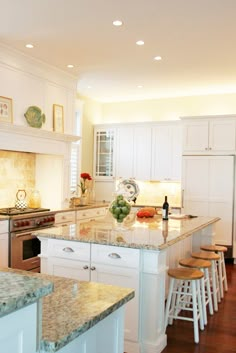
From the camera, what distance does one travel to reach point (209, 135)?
6.66 meters

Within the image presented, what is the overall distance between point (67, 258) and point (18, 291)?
219 cm

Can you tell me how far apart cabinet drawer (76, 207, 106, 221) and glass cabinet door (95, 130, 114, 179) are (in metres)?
1.24

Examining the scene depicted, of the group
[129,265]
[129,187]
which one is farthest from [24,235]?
[129,187]

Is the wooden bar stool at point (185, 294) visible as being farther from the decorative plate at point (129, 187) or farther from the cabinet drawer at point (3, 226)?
the decorative plate at point (129, 187)

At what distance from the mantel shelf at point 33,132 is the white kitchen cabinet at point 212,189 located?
7.45ft

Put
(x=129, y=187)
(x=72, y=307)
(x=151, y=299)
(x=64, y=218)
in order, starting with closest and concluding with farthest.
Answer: (x=72, y=307)
(x=151, y=299)
(x=64, y=218)
(x=129, y=187)

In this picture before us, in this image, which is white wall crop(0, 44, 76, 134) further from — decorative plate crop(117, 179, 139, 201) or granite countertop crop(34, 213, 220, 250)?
granite countertop crop(34, 213, 220, 250)

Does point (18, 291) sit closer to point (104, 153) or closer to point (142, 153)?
point (142, 153)

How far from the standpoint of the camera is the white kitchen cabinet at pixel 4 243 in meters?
4.34

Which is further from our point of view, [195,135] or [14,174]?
[195,135]

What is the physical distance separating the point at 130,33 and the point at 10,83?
1.74m

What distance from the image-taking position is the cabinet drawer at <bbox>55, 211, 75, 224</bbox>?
5.39 metres

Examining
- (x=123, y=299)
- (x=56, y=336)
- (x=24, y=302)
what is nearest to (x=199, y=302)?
(x=123, y=299)

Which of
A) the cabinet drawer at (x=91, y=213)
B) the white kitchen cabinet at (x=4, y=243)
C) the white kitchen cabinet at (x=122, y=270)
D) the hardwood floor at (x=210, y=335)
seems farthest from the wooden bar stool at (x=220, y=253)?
the white kitchen cabinet at (x=4, y=243)
